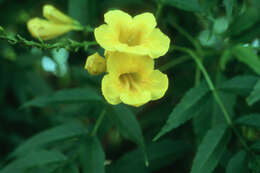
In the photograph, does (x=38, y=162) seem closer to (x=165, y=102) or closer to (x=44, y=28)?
(x=44, y=28)

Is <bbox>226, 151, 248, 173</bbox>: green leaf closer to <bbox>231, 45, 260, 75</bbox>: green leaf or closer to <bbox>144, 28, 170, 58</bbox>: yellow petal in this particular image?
<bbox>231, 45, 260, 75</bbox>: green leaf

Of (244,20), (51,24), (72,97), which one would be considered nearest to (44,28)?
(51,24)

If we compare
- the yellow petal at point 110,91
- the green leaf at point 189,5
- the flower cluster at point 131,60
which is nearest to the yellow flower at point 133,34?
the flower cluster at point 131,60

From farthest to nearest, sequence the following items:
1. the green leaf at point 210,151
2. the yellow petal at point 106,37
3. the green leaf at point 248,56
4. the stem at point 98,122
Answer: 1. the stem at point 98,122
2. the green leaf at point 248,56
3. the green leaf at point 210,151
4. the yellow petal at point 106,37

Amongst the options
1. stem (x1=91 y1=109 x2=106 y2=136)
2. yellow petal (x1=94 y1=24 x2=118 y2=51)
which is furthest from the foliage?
yellow petal (x1=94 y1=24 x2=118 y2=51)

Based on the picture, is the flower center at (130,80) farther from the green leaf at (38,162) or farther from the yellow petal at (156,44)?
the green leaf at (38,162)

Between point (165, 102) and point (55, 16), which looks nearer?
point (55, 16)

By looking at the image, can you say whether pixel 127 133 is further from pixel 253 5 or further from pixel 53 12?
pixel 253 5
